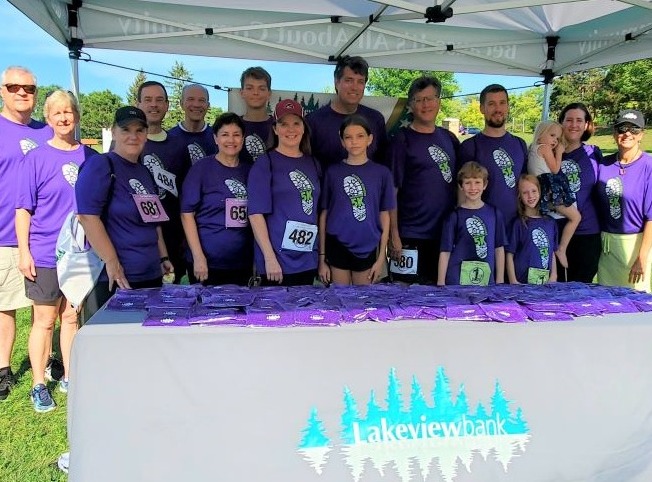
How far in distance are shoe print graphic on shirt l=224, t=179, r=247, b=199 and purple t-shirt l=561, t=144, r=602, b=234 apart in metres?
1.93

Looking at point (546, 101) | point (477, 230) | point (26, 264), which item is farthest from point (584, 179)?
point (26, 264)

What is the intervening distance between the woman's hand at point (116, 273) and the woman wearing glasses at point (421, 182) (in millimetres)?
1376

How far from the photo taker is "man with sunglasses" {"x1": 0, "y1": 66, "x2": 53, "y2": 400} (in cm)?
265

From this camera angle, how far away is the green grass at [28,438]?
2145 mm

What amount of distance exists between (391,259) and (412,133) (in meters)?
0.72

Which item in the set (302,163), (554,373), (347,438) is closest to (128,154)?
(302,163)

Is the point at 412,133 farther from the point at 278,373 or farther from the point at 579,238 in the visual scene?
the point at 278,373

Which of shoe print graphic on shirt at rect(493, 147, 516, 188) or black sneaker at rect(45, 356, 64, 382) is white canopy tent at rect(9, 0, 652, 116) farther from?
black sneaker at rect(45, 356, 64, 382)

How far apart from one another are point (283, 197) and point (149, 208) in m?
0.60

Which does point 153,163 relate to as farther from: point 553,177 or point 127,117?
point 553,177

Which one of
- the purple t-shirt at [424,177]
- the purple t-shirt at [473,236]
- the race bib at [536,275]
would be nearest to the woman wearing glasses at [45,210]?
the purple t-shirt at [424,177]

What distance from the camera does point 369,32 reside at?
167 inches

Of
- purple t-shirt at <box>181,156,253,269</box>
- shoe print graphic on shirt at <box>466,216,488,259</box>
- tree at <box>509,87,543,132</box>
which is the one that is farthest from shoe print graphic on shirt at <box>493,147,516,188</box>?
tree at <box>509,87,543,132</box>

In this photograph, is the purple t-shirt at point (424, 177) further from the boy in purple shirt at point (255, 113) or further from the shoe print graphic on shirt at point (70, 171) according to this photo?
the shoe print graphic on shirt at point (70, 171)
